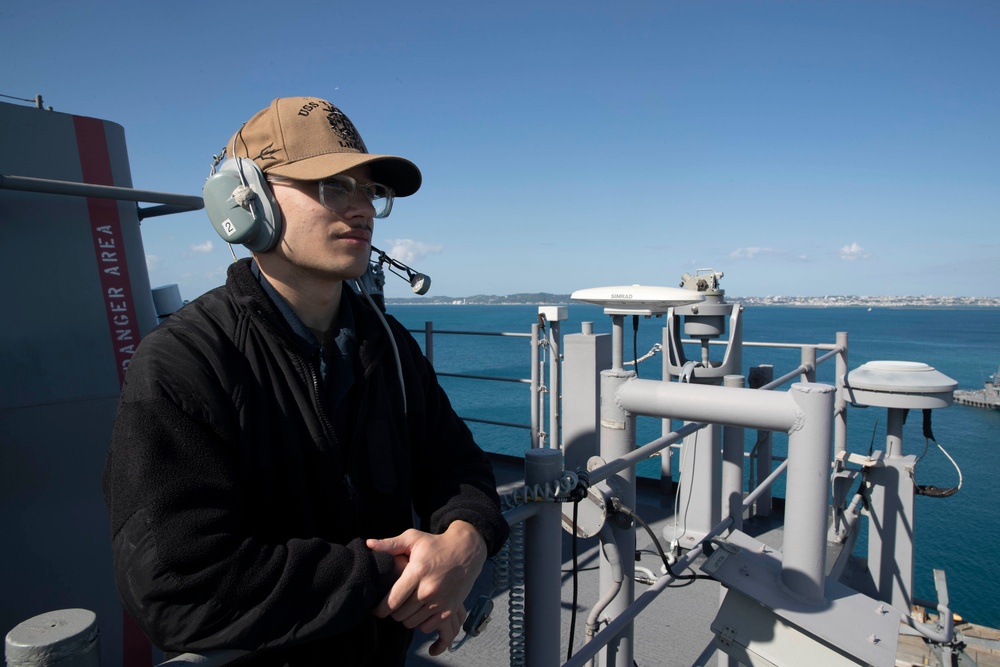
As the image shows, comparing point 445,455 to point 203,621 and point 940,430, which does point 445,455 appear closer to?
point 203,621

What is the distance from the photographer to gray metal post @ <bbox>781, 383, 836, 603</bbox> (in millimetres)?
1522

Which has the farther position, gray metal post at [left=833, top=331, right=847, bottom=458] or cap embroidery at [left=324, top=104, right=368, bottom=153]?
gray metal post at [left=833, top=331, right=847, bottom=458]

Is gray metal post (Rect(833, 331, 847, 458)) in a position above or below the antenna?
below

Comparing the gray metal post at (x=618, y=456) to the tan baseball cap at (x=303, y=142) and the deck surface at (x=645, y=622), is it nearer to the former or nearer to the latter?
Result: the deck surface at (x=645, y=622)

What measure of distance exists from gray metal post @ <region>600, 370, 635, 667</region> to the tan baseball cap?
3.00 ft

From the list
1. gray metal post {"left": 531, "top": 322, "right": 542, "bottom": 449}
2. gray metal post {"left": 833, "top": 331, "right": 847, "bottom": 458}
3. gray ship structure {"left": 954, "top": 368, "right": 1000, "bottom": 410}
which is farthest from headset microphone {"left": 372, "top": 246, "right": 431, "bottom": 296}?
gray ship structure {"left": 954, "top": 368, "right": 1000, "bottom": 410}

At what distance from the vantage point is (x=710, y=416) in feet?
5.39

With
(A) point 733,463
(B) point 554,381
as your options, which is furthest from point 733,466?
(B) point 554,381

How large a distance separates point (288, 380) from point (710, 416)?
1.12 metres

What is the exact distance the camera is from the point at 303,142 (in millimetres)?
1164

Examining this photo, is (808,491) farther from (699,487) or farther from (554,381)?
(554,381)

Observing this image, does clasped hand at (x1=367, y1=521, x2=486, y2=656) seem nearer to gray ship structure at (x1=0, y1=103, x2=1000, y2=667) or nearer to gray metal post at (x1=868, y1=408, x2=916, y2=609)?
gray ship structure at (x1=0, y1=103, x2=1000, y2=667)

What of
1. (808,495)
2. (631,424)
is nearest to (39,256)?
(631,424)

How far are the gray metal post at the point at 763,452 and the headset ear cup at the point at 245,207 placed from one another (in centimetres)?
369
